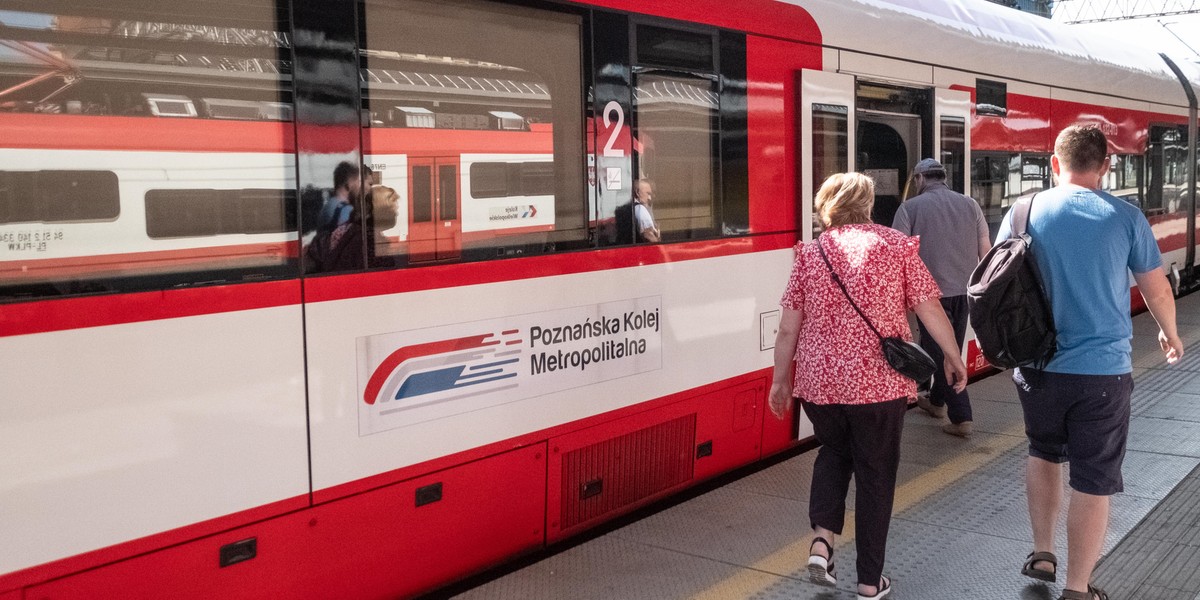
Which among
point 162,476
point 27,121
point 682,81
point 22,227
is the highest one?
point 682,81

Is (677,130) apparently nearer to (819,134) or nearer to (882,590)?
(819,134)

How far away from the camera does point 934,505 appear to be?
5238mm

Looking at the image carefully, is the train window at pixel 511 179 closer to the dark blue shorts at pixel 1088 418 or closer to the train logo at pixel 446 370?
the train logo at pixel 446 370

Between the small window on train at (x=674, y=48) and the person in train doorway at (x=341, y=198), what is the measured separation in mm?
1565

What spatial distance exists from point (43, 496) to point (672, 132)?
3014mm

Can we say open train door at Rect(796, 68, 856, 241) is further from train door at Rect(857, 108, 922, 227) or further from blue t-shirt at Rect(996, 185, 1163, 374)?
blue t-shirt at Rect(996, 185, 1163, 374)

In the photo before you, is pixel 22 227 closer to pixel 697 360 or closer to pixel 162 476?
pixel 162 476

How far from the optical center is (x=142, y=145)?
3061mm

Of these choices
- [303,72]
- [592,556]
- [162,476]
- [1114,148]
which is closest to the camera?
[162,476]

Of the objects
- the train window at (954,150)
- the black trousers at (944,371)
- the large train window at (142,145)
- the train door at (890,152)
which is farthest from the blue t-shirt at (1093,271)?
the train window at (954,150)

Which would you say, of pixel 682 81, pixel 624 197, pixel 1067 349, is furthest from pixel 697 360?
pixel 1067 349

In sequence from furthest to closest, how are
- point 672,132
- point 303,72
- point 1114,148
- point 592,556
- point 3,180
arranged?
1. point 1114,148
2. point 672,132
3. point 592,556
4. point 303,72
5. point 3,180

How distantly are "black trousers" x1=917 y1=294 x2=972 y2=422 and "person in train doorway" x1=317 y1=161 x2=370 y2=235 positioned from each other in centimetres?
385

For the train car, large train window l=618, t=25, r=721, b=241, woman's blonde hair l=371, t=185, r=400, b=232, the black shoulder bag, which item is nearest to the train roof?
the train car
